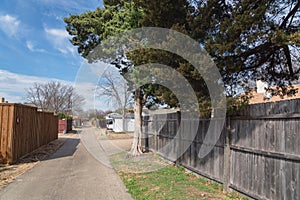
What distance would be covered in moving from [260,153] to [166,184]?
2547 millimetres

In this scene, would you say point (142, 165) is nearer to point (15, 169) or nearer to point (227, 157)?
point (227, 157)

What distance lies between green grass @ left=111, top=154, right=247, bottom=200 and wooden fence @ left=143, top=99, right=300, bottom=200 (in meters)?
0.29

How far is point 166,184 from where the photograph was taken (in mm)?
5645

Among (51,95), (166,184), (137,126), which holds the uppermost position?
(51,95)

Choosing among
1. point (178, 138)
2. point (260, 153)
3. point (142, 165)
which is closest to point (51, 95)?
point (142, 165)

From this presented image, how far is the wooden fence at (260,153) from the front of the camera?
3352 mm

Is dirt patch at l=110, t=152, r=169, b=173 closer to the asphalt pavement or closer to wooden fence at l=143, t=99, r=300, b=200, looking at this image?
the asphalt pavement

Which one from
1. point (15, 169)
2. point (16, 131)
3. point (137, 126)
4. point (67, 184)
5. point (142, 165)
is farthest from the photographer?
point (137, 126)

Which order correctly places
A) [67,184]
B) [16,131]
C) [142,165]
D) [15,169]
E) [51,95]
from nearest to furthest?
1. [67,184]
2. [15,169]
3. [142,165]
4. [16,131]
5. [51,95]

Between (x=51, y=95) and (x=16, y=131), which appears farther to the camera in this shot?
(x=51, y=95)

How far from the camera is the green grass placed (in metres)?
4.74

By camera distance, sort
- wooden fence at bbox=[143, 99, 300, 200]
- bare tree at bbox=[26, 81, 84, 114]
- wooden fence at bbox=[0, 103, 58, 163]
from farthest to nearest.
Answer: bare tree at bbox=[26, 81, 84, 114]
wooden fence at bbox=[0, 103, 58, 163]
wooden fence at bbox=[143, 99, 300, 200]

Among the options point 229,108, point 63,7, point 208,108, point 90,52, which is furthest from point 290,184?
point 63,7

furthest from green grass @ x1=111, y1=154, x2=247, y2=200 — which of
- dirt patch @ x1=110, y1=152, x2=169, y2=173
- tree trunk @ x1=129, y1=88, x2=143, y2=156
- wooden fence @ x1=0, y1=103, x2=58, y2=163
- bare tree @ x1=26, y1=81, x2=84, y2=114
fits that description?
bare tree @ x1=26, y1=81, x2=84, y2=114
